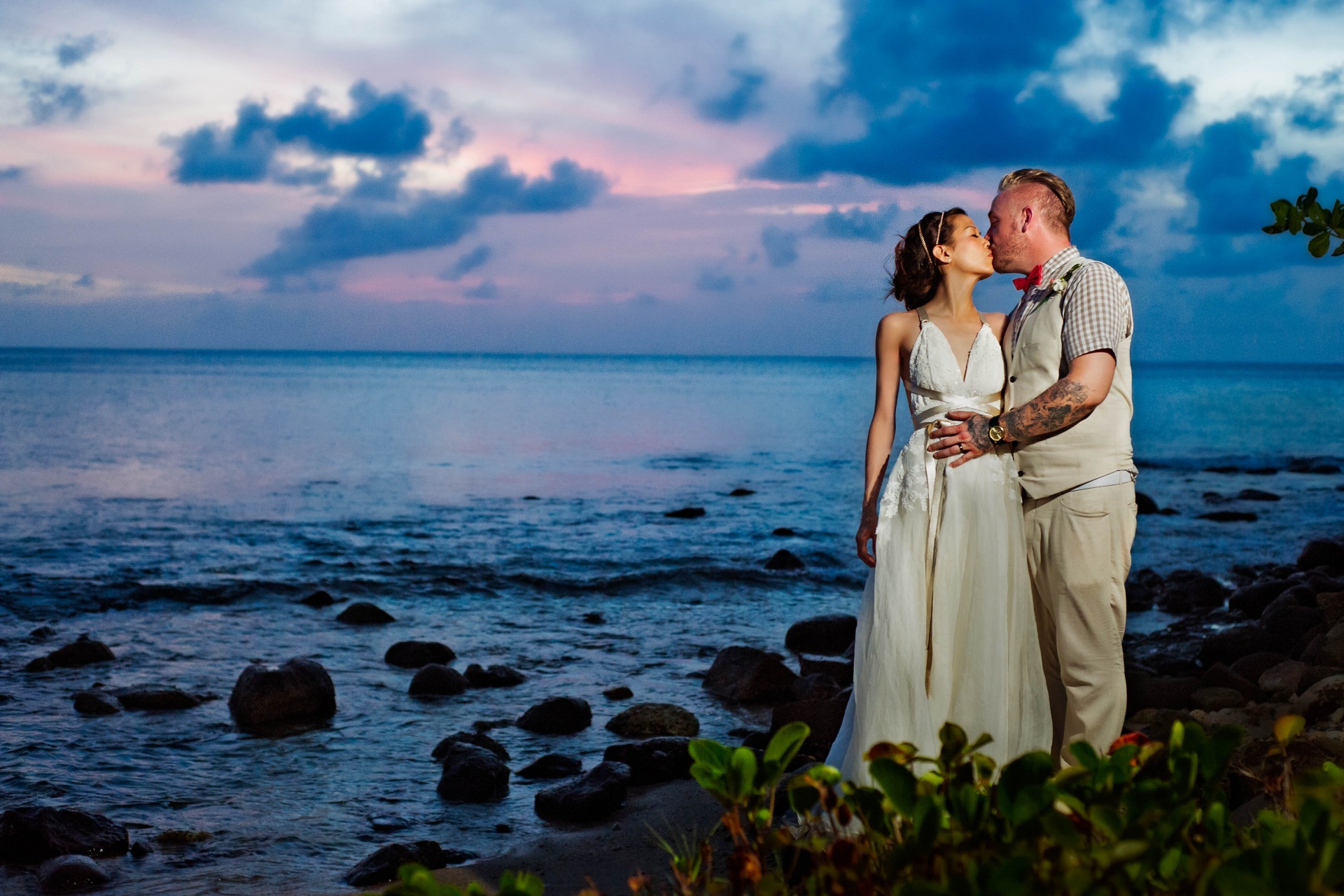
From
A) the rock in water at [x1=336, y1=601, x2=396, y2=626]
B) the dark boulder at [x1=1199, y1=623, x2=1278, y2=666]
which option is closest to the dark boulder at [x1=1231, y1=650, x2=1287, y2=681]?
the dark boulder at [x1=1199, y1=623, x2=1278, y2=666]

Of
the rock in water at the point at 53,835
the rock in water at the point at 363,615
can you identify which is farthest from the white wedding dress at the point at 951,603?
the rock in water at the point at 363,615

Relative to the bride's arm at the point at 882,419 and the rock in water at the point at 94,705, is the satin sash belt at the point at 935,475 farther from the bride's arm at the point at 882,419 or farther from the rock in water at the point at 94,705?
the rock in water at the point at 94,705

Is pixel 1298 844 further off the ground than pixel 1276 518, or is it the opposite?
pixel 1298 844

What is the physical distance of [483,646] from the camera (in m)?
11.1

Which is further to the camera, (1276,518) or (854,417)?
(854,417)

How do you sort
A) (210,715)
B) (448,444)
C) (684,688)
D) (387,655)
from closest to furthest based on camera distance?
(210,715)
(684,688)
(387,655)
(448,444)

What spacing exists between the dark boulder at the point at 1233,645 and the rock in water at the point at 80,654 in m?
10.1

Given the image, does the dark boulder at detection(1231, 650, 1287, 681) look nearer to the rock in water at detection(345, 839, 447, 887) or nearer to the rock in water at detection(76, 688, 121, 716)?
the rock in water at detection(345, 839, 447, 887)

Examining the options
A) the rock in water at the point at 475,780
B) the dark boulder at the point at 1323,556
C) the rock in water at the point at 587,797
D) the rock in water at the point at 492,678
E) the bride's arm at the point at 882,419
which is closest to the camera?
the bride's arm at the point at 882,419

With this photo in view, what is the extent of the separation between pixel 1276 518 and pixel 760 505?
33.6 ft

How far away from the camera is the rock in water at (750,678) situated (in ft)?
29.4


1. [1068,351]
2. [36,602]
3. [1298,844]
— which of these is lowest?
[36,602]

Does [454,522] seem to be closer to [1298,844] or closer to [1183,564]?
[1183,564]

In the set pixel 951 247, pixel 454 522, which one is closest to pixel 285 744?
pixel 951 247
